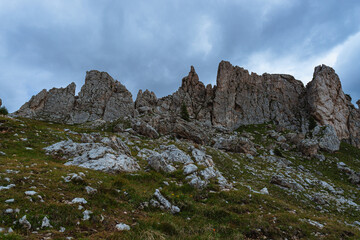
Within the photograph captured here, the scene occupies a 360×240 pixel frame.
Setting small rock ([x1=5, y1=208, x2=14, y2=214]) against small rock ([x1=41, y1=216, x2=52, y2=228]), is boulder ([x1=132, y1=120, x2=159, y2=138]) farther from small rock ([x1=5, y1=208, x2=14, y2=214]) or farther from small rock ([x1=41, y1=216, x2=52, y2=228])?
small rock ([x1=5, y1=208, x2=14, y2=214])

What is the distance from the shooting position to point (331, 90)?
4476 inches

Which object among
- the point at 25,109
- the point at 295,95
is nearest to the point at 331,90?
the point at 295,95

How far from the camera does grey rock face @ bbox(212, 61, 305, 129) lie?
10925 cm

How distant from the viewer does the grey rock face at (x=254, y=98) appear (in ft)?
358

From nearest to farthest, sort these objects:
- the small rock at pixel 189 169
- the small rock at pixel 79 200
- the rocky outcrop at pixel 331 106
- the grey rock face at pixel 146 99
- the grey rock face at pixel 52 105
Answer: the small rock at pixel 79 200 < the small rock at pixel 189 169 < the grey rock face at pixel 52 105 < the rocky outcrop at pixel 331 106 < the grey rock face at pixel 146 99

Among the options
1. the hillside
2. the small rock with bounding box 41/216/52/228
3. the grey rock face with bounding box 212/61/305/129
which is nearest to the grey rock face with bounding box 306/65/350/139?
the grey rock face with bounding box 212/61/305/129

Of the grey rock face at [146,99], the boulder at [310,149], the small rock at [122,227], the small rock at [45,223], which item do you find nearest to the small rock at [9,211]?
the small rock at [45,223]

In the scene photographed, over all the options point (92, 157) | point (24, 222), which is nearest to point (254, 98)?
point (92, 157)

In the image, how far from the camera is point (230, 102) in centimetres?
11281

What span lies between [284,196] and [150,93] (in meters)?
105

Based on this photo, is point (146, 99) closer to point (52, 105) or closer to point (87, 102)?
point (87, 102)

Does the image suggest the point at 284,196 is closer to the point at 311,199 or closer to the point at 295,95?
the point at 311,199

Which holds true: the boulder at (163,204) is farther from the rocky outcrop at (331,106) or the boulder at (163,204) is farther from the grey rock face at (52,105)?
the rocky outcrop at (331,106)

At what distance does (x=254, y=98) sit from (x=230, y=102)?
60.0ft
